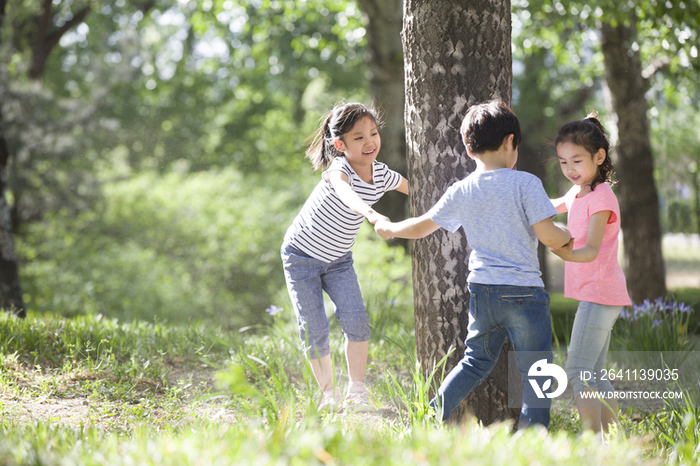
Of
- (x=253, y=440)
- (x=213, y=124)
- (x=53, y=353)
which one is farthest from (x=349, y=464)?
(x=213, y=124)

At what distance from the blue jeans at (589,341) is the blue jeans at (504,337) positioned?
30 centimetres

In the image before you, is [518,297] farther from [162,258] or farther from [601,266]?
[162,258]

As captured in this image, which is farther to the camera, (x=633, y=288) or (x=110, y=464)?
(x=633, y=288)

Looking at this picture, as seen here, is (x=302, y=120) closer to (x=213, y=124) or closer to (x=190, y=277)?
(x=213, y=124)

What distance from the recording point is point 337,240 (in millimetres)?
2947

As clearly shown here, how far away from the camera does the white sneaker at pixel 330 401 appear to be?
2387 millimetres

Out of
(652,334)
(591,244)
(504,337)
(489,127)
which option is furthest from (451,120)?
(652,334)

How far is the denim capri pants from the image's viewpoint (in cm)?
299

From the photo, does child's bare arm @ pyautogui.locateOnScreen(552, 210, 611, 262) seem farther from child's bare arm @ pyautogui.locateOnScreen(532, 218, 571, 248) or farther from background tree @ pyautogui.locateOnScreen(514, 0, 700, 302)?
background tree @ pyautogui.locateOnScreen(514, 0, 700, 302)

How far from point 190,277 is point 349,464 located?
8.38 m

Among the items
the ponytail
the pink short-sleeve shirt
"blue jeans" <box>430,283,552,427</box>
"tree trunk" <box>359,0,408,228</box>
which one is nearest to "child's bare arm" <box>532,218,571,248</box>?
"blue jeans" <box>430,283,552,427</box>

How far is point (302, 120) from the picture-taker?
23109mm

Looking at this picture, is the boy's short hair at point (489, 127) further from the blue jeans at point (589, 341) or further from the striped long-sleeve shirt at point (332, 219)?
the blue jeans at point (589, 341)

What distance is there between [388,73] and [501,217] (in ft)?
18.3
